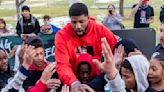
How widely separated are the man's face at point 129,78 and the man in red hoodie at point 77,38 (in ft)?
2.98

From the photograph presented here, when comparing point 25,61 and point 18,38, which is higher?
point 25,61

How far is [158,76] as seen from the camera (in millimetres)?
3877

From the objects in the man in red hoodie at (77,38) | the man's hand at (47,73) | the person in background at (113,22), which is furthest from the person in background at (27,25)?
the man's hand at (47,73)

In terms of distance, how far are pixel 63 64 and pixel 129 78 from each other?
104 centimetres

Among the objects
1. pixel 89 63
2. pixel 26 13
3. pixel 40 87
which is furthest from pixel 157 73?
pixel 26 13

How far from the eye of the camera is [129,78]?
3.92 meters

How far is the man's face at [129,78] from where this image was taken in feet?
12.8

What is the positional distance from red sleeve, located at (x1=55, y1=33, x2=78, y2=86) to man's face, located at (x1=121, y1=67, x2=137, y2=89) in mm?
699

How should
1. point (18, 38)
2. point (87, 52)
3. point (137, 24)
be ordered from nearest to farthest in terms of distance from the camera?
point (87, 52), point (18, 38), point (137, 24)

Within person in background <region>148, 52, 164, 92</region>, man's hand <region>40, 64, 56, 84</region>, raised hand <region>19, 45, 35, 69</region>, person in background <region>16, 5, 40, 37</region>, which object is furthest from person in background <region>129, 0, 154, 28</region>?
person in background <region>148, 52, 164, 92</region>

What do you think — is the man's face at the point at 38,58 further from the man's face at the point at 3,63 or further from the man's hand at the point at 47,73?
the man's face at the point at 3,63


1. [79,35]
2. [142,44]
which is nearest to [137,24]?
[142,44]

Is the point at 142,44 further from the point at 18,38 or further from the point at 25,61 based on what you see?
the point at 25,61

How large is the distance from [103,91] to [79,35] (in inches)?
29.7
